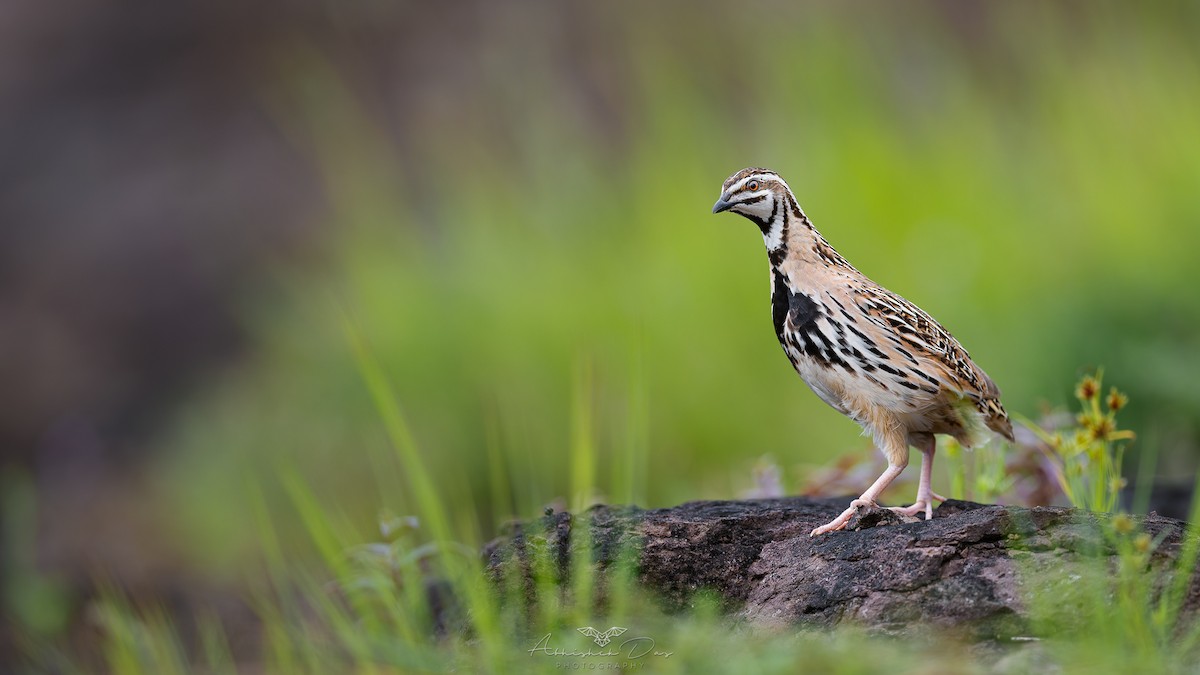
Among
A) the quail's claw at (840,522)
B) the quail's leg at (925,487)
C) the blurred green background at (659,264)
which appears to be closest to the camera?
the quail's claw at (840,522)

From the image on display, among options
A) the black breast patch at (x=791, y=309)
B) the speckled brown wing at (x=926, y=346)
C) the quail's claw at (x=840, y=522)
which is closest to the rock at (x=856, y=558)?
the quail's claw at (x=840, y=522)

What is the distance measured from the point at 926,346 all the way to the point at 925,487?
0.38 m

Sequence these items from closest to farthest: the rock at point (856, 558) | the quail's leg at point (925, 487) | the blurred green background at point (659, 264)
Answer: the rock at point (856, 558) → the quail's leg at point (925, 487) → the blurred green background at point (659, 264)

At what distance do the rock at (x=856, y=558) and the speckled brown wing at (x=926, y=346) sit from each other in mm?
310

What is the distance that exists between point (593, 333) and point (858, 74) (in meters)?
2.50

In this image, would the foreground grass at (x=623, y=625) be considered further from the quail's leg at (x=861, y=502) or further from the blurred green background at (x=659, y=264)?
the blurred green background at (x=659, y=264)

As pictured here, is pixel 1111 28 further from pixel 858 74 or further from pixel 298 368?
pixel 298 368

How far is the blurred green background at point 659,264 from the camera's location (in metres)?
7.40

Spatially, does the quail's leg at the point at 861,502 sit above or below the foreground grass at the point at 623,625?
above

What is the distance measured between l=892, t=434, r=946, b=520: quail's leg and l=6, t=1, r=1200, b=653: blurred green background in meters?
2.87

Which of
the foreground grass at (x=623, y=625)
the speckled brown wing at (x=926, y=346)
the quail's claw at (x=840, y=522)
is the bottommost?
the foreground grass at (x=623, y=625)

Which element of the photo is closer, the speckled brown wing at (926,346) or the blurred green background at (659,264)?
the speckled brown wing at (926,346)

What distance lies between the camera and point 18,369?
10836 mm

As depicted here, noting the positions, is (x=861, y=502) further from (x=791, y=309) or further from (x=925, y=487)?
(x=791, y=309)
